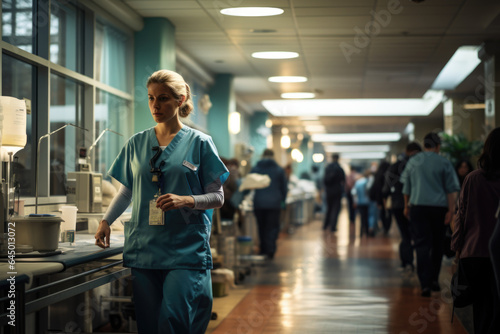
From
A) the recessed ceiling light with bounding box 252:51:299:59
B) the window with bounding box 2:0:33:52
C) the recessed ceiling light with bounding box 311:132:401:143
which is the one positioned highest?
the recessed ceiling light with bounding box 311:132:401:143

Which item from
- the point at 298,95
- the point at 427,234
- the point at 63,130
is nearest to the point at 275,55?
the point at 427,234

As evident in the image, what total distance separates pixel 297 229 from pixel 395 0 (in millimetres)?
9777

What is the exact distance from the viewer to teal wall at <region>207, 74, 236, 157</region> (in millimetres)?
11492

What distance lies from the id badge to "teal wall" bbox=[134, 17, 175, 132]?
4.88 metres

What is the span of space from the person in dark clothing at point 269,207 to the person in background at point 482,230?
5.99 metres

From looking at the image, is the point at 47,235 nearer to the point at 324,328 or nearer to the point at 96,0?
the point at 324,328

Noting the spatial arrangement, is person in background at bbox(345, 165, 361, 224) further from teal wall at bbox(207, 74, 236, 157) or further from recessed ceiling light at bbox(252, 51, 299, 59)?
recessed ceiling light at bbox(252, 51, 299, 59)

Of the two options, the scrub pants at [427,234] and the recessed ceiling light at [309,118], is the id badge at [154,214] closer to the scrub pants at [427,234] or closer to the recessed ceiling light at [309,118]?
the scrub pants at [427,234]

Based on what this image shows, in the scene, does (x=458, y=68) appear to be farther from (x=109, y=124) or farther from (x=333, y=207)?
(x=109, y=124)

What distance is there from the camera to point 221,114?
37.9ft

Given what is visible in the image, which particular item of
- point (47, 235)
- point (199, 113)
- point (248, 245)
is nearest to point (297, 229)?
point (199, 113)

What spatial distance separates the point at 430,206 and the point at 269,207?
3.55m

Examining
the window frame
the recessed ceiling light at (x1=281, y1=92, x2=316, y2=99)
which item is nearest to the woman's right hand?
the window frame

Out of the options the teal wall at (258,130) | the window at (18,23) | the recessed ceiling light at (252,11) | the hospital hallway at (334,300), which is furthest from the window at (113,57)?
the teal wall at (258,130)
